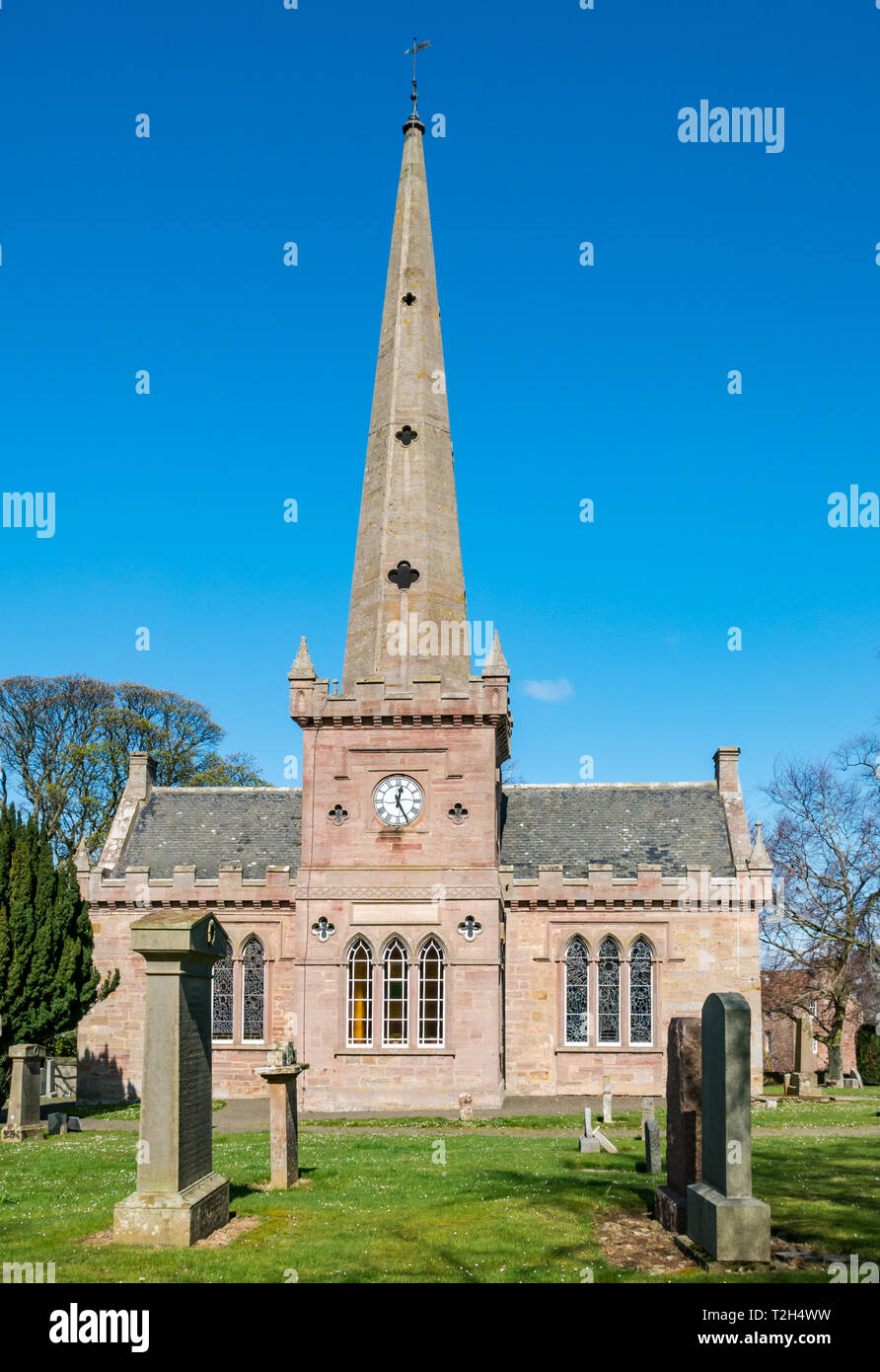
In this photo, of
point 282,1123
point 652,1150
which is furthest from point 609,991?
point 282,1123

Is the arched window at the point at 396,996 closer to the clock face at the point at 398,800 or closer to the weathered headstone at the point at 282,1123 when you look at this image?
the clock face at the point at 398,800

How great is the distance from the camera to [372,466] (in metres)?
31.8

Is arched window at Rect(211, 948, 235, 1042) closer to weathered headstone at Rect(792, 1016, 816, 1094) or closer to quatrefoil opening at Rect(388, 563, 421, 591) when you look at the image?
quatrefoil opening at Rect(388, 563, 421, 591)

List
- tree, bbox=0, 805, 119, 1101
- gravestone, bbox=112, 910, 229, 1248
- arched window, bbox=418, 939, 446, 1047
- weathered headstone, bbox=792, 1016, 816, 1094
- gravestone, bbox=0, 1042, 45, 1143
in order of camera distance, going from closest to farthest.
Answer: gravestone, bbox=112, 910, 229, 1248 → gravestone, bbox=0, 1042, 45, 1143 → tree, bbox=0, 805, 119, 1101 → arched window, bbox=418, 939, 446, 1047 → weathered headstone, bbox=792, 1016, 816, 1094

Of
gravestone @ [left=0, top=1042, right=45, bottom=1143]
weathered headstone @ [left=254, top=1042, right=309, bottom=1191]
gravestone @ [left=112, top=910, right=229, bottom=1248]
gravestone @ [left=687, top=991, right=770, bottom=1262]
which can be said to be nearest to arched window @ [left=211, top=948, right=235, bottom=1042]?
gravestone @ [left=0, top=1042, right=45, bottom=1143]

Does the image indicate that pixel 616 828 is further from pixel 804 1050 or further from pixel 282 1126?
pixel 282 1126

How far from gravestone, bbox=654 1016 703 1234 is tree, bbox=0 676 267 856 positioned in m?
38.1

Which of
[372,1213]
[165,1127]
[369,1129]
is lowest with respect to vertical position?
[369,1129]

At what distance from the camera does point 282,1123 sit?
14633mm

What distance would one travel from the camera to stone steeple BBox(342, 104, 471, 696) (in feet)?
98.1
